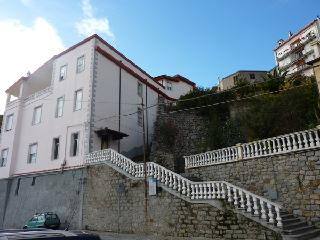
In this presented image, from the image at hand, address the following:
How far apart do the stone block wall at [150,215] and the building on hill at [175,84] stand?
25426 millimetres

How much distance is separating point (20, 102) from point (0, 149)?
196 inches

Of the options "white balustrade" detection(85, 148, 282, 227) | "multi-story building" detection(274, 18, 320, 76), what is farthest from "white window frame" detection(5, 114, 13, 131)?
"multi-story building" detection(274, 18, 320, 76)

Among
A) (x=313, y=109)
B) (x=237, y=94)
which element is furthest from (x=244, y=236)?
(x=237, y=94)

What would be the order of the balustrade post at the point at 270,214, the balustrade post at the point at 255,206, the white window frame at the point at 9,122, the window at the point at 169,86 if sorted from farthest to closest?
the window at the point at 169,86, the white window frame at the point at 9,122, the balustrade post at the point at 255,206, the balustrade post at the point at 270,214

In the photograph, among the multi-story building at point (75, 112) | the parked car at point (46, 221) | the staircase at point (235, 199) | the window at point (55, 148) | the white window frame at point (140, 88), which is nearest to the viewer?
the staircase at point (235, 199)

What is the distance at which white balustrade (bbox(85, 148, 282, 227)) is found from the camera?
10609mm

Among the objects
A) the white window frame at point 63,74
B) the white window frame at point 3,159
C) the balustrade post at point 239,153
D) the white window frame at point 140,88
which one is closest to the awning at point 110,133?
the white window frame at point 140,88

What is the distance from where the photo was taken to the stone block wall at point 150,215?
11.1m

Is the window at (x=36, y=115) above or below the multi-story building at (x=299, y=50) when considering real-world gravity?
below

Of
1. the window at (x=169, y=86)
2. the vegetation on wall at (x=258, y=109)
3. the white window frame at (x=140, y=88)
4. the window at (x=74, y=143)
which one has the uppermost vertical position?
the window at (x=169, y=86)

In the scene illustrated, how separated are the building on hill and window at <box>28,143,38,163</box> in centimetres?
2129

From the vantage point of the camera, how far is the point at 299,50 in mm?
46594

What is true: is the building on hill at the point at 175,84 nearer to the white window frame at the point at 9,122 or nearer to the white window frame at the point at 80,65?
the white window frame at the point at 80,65

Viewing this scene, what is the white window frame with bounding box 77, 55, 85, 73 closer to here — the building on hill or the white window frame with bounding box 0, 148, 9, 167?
the white window frame with bounding box 0, 148, 9, 167
